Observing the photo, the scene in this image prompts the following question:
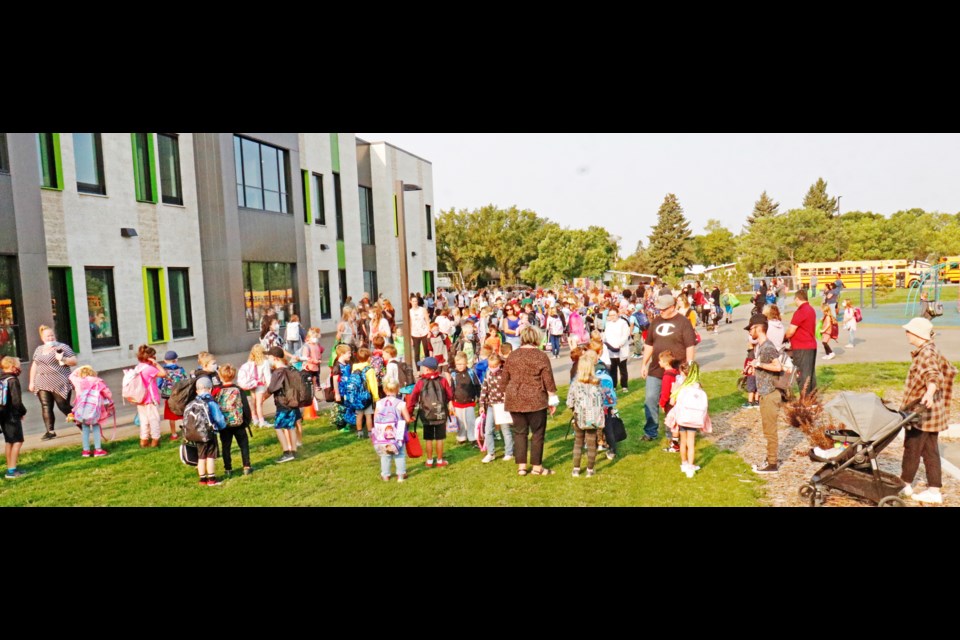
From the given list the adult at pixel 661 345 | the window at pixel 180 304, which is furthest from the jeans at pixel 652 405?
the window at pixel 180 304

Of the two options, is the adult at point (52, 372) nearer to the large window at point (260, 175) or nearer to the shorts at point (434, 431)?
the shorts at point (434, 431)

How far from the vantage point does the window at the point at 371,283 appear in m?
30.2

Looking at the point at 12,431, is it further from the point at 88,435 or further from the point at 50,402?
the point at 50,402

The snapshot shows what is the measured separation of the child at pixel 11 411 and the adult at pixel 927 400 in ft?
30.4

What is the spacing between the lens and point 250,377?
9.19 metres

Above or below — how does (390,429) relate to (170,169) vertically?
below

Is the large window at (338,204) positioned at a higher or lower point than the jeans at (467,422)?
higher

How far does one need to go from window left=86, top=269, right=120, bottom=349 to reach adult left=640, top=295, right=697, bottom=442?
13.6 meters

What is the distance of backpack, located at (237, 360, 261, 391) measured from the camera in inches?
362

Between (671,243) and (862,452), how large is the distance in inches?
3206

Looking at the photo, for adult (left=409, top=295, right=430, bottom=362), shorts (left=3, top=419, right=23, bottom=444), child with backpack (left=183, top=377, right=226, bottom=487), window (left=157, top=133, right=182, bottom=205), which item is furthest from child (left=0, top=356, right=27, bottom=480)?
window (left=157, top=133, right=182, bottom=205)

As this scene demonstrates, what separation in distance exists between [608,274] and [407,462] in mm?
68751

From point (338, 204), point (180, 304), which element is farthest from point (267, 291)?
point (338, 204)
